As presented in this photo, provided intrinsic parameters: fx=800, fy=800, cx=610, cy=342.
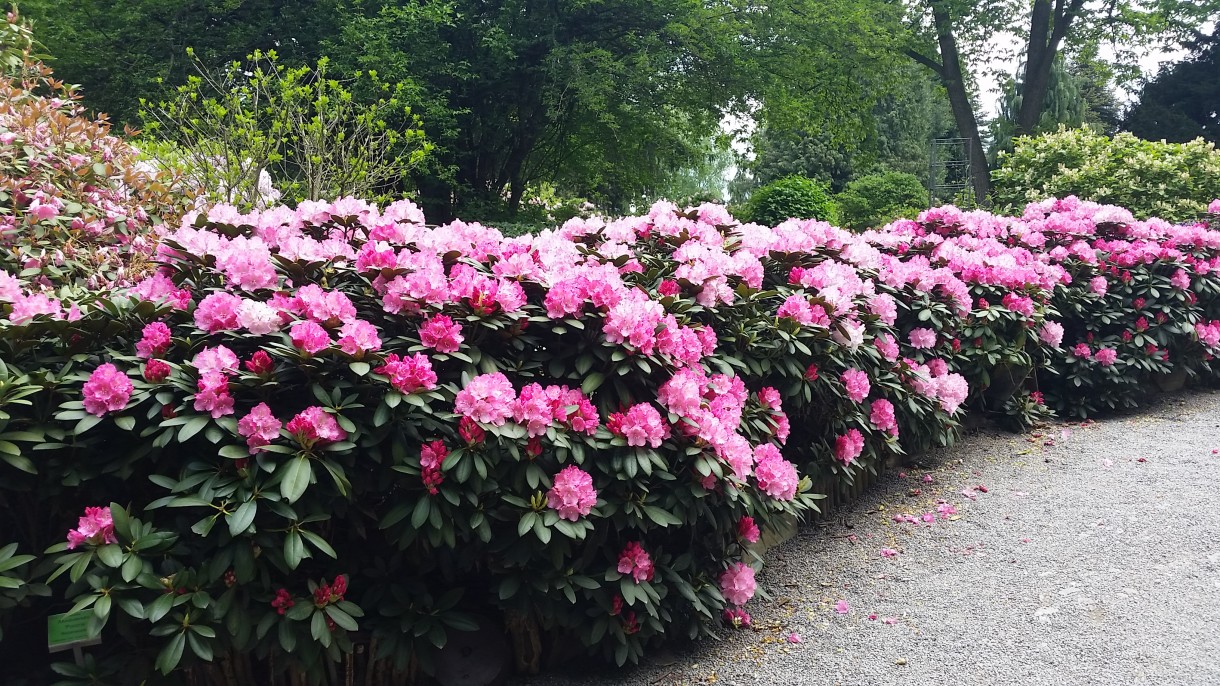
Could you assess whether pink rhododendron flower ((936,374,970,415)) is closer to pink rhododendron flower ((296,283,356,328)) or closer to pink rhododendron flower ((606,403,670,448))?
pink rhododendron flower ((606,403,670,448))

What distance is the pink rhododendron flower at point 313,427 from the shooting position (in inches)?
69.2

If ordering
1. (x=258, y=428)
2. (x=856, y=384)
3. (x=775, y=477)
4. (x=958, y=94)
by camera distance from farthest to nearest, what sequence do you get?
(x=958, y=94), (x=856, y=384), (x=775, y=477), (x=258, y=428)

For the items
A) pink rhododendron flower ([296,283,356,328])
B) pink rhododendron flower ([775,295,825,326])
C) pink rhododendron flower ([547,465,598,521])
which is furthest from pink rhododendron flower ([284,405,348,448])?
pink rhododendron flower ([775,295,825,326])

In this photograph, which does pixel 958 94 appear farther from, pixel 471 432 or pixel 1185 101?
pixel 471 432

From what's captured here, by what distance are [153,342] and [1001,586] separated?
261 cm

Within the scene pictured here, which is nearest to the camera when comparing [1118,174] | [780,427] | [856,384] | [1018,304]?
[780,427]

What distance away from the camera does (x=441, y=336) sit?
201cm

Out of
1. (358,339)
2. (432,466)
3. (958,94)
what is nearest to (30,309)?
(358,339)

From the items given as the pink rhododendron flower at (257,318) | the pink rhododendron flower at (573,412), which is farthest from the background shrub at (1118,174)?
the pink rhododendron flower at (257,318)

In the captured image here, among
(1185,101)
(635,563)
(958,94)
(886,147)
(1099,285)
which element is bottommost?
(635,563)

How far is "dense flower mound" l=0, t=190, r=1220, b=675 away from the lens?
5.73ft

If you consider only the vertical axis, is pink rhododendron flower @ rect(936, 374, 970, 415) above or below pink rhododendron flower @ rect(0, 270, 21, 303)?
below

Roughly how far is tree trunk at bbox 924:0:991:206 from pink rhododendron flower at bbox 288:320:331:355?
1607 cm

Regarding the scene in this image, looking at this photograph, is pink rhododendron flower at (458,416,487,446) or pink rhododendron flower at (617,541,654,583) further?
pink rhododendron flower at (617,541,654,583)
